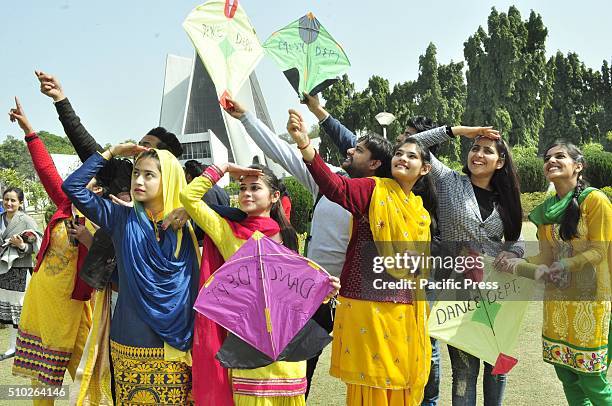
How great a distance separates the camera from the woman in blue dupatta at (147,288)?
259 centimetres

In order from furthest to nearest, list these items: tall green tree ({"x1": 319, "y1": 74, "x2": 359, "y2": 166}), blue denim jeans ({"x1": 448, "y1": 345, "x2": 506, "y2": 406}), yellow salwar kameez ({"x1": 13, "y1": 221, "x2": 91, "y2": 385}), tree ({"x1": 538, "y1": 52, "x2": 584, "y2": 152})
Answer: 1. tree ({"x1": 538, "y1": 52, "x2": 584, "y2": 152})
2. tall green tree ({"x1": 319, "y1": 74, "x2": 359, "y2": 166})
3. yellow salwar kameez ({"x1": 13, "y1": 221, "x2": 91, "y2": 385})
4. blue denim jeans ({"x1": 448, "y1": 345, "x2": 506, "y2": 406})

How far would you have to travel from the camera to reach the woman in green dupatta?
→ 9.68 feet

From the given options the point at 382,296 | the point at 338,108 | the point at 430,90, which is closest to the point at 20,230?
the point at 382,296

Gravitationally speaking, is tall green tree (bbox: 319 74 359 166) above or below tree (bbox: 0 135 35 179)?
below

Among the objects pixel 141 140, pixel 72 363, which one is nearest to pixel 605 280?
pixel 141 140

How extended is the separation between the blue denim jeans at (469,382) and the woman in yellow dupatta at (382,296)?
42 centimetres

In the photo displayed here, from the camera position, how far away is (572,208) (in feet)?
9.86

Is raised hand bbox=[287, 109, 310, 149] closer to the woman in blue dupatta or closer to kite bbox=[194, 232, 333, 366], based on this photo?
kite bbox=[194, 232, 333, 366]

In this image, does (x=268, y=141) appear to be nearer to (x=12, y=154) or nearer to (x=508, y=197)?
(x=508, y=197)

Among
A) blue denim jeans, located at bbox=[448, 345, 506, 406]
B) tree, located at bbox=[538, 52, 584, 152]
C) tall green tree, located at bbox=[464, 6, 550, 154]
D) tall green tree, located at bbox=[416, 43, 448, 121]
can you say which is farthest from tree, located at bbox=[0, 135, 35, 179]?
blue denim jeans, located at bbox=[448, 345, 506, 406]

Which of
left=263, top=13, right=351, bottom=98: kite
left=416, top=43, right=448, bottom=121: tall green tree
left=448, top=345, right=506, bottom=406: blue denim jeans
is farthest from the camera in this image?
left=416, top=43, right=448, bottom=121: tall green tree

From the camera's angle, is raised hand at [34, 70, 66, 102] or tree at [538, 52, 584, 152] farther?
tree at [538, 52, 584, 152]

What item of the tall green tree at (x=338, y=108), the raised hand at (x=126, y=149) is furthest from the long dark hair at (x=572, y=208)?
the tall green tree at (x=338, y=108)

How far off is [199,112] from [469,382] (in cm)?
4465
